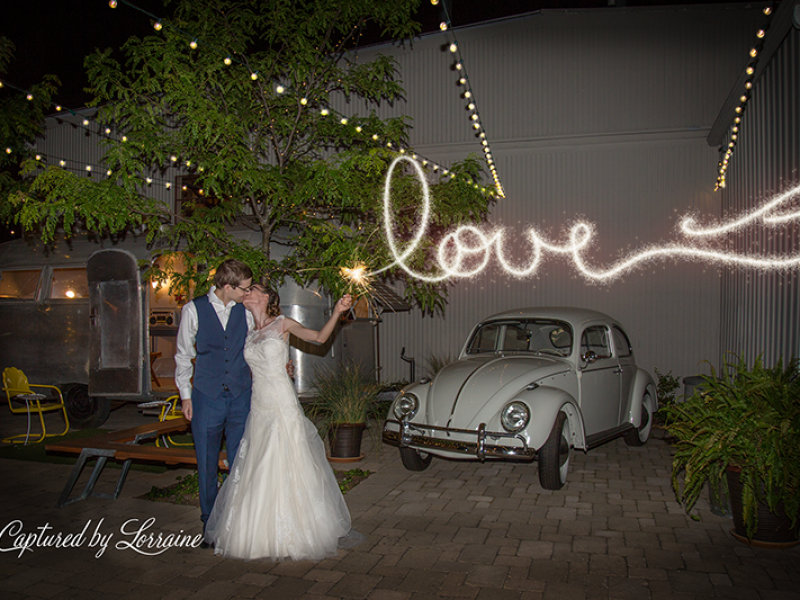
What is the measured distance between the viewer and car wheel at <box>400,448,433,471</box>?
629 centimetres

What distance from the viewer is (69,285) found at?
9914 millimetres

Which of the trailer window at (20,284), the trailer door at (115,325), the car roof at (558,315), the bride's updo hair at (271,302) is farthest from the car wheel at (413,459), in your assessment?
the trailer window at (20,284)

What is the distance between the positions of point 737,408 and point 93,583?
4.60 metres

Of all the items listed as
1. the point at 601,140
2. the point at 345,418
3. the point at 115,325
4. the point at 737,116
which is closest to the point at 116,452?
the point at 345,418

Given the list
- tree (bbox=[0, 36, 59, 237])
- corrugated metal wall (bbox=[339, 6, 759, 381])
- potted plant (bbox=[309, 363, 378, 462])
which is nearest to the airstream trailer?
tree (bbox=[0, 36, 59, 237])

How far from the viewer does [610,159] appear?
1070 centimetres

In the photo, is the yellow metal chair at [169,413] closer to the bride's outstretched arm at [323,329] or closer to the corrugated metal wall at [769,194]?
the bride's outstretched arm at [323,329]

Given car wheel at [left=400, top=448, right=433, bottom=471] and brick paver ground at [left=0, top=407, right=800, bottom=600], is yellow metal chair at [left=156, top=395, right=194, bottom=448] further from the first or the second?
car wheel at [left=400, top=448, right=433, bottom=471]

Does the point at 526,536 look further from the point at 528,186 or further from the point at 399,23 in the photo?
the point at 528,186

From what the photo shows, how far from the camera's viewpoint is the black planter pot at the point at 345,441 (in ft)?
22.1

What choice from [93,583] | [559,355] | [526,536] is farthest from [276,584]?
[559,355]

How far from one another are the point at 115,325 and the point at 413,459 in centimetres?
532

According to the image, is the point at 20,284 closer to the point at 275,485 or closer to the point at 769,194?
the point at 275,485

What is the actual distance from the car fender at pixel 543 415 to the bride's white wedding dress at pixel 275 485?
1.82 metres
